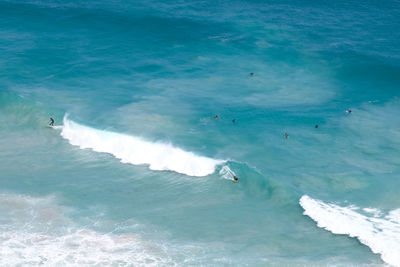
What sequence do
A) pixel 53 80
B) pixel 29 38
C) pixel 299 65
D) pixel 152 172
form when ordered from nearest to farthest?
1. pixel 152 172
2. pixel 53 80
3. pixel 299 65
4. pixel 29 38

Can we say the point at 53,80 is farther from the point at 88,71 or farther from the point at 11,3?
the point at 11,3

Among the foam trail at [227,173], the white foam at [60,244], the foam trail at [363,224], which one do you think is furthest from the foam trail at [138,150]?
the white foam at [60,244]

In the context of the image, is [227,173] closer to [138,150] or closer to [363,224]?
[138,150]

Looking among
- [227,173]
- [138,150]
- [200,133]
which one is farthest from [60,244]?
[200,133]

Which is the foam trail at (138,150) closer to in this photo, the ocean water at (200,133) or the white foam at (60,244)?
the ocean water at (200,133)

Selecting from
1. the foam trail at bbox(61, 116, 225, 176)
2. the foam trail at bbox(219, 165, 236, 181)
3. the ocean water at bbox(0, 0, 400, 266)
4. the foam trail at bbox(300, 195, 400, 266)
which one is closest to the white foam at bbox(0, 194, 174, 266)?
the ocean water at bbox(0, 0, 400, 266)

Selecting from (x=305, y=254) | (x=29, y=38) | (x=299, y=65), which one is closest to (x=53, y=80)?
(x=29, y=38)

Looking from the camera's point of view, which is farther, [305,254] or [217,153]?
[217,153]

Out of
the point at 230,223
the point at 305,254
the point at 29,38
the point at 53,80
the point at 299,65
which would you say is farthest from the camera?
the point at 29,38
